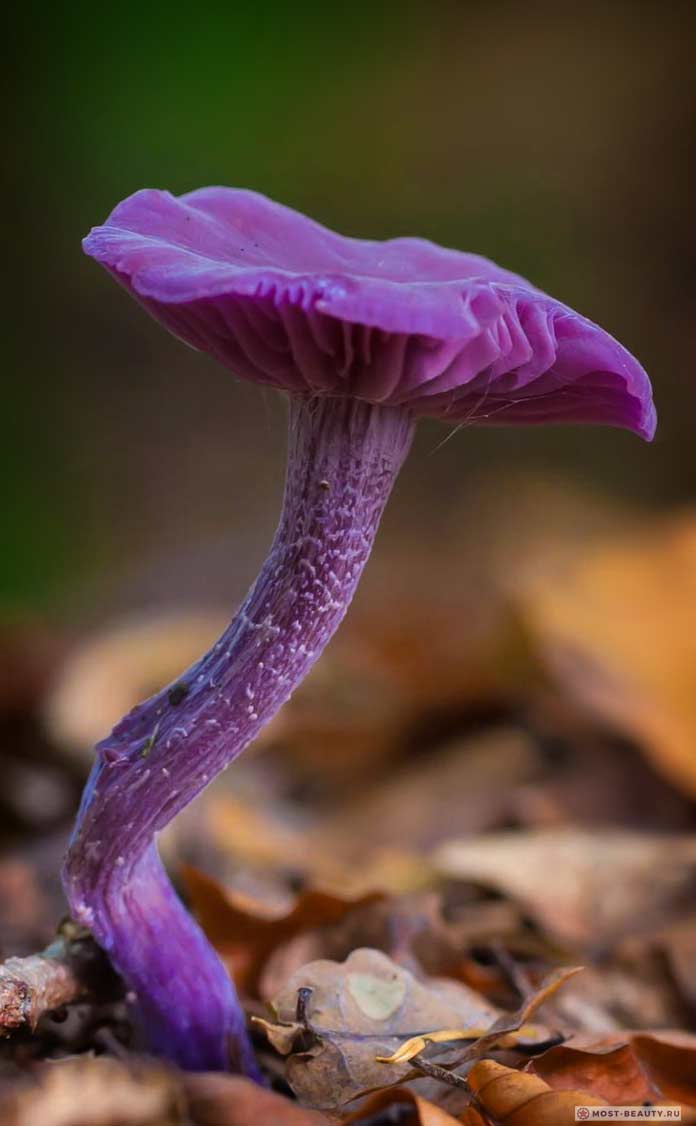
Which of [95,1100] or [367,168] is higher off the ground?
[367,168]

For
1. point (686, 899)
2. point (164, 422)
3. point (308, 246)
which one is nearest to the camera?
point (308, 246)

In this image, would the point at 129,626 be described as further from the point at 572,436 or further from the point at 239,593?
the point at 572,436

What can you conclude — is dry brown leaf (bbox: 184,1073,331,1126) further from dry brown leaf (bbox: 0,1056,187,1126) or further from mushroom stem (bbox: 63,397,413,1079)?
mushroom stem (bbox: 63,397,413,1079)

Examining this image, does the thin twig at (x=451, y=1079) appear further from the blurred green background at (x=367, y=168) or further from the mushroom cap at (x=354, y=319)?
the blurred green background at (x=367, y=168)

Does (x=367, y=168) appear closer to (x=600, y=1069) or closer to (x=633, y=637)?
(x=633, y=637)

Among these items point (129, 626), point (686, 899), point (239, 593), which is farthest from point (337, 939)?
point (239, 593)

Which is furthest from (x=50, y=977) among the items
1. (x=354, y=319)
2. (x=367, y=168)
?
(x=367, y=168)
